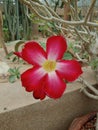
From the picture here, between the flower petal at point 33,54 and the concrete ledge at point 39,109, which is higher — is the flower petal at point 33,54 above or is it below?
above

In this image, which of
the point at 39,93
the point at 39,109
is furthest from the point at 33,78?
the point at 39,109

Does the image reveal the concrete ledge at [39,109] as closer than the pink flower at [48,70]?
No

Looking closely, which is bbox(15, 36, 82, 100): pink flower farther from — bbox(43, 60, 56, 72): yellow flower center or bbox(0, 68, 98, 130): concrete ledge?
bbox(0, 68, 98, 130): concrete ledge

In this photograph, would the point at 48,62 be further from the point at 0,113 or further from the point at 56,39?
the point at 0,113

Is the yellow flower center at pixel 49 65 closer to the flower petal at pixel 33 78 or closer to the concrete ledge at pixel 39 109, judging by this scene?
the flower petal at pixel 33 78

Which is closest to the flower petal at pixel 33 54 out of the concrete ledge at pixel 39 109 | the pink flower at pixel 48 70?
the pink flower at pixel 48 70
